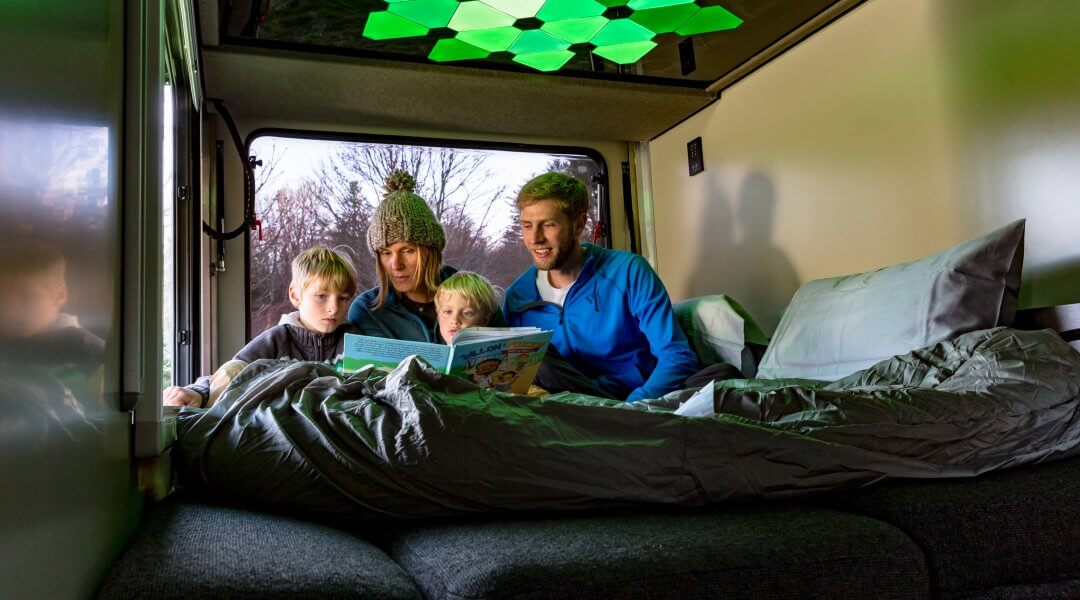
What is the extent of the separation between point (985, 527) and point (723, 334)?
1.53m

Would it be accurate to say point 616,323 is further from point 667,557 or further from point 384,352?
point 667,557

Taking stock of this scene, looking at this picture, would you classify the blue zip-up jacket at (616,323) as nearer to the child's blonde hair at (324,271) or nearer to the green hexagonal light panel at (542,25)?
the child's blonde hair at (324,271)

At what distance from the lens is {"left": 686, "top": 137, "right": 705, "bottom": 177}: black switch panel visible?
3.21m

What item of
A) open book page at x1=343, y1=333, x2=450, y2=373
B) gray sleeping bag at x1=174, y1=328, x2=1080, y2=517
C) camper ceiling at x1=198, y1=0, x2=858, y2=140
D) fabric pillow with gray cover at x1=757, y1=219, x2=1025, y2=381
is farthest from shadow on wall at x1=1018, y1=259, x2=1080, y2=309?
open book page at x1=343, y1=333, x2=450, y2=373

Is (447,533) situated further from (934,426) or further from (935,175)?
(935,175)

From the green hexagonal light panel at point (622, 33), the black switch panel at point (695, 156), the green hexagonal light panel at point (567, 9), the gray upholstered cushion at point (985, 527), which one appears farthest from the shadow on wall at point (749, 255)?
the gray upholstered cushion at point (985, 527)

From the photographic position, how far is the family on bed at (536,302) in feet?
7.32

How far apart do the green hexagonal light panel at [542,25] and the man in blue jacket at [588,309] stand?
1.54 ft

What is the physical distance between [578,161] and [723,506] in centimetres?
267

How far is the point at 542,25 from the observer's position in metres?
2.47

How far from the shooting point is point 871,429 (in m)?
1.09

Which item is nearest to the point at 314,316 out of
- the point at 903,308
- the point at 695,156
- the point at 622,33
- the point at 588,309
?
the point at 588,309

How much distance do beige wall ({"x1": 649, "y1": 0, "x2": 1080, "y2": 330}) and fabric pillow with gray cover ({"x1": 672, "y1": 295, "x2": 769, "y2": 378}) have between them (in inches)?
12.8

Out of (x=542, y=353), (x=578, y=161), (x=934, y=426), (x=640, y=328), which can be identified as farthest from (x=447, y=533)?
(x=578, y=161)
